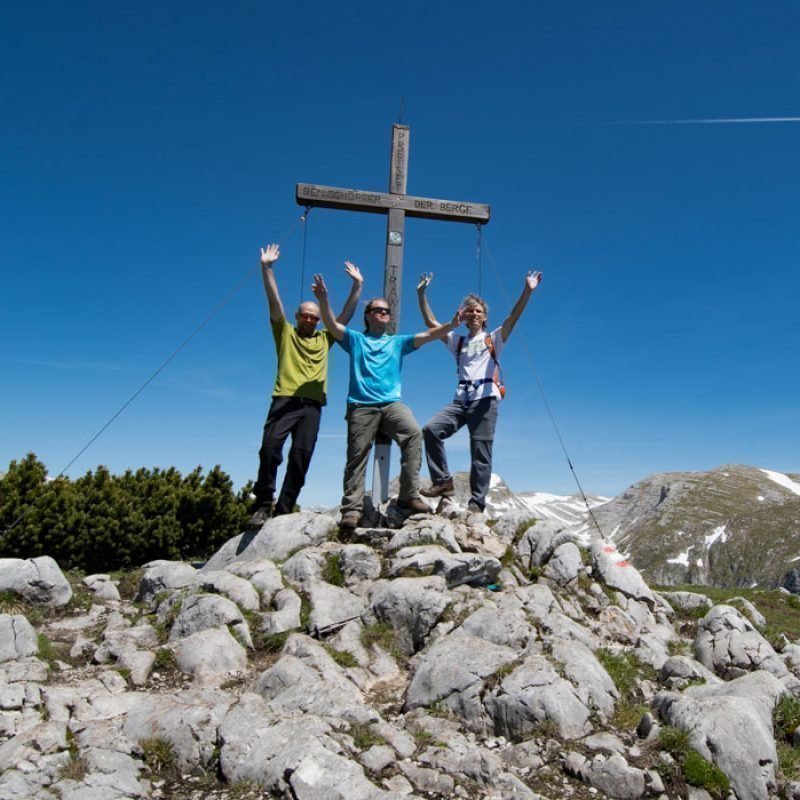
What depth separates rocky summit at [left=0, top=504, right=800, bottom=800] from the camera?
19.2 ft

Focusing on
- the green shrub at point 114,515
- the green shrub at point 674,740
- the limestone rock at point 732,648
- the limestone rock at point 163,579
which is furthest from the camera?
the green shrub at point 114,515

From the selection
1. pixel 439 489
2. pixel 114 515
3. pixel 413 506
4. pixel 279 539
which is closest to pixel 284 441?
pixel 279 539

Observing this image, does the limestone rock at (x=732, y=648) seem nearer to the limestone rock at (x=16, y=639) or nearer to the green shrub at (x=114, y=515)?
the limestone rock at (x=16, y=639)

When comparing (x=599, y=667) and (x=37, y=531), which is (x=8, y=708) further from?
(x=37, y=531)

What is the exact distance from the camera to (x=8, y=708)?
6.73m

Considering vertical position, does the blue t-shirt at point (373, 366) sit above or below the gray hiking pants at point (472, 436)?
above

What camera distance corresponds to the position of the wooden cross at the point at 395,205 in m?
12.9

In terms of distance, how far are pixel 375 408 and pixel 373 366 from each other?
810 millimetres

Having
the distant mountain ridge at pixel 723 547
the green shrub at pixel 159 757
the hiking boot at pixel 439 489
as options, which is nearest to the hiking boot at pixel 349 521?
the hiking boot at pixel 439 489

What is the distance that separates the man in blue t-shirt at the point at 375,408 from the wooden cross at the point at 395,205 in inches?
48.2

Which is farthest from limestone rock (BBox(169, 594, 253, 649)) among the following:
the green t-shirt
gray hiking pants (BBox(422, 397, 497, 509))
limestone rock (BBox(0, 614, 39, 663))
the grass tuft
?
gray hiking pants (BBox(422, 397, 497, 509))

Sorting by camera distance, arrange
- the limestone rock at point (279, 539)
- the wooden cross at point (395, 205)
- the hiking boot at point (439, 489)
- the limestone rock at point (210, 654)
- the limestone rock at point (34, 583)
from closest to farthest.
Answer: the limestone rock at point (210, 654) → the limestone rock at point (34, 583) → the limestone rock at point (279, 539) → the hiking boot at point (439, 489) → the wooden cross at point (395, 205)

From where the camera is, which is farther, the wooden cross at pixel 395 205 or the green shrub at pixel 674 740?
the wooden cross at pixel 395 205

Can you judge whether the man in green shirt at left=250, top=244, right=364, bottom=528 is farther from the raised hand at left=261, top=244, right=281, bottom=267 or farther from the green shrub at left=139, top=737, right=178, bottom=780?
the green shrub at left=139, top=737, right=178, bottom=780
